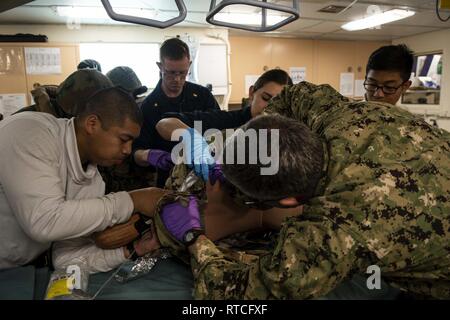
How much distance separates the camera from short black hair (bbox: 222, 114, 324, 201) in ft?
3.02

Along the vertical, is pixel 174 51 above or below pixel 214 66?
below

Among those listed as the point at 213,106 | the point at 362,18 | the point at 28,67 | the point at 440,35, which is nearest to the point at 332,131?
the point at 213,106

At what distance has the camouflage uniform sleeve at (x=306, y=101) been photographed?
1432 mm

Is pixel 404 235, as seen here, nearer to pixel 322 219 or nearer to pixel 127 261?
A: pixel 322 219

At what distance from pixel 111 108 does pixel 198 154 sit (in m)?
0.37

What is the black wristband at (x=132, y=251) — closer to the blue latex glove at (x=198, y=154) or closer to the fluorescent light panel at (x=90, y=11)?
the blue latex glove at (x=198, y=154)

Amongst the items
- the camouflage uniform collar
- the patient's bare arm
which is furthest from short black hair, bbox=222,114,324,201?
the patient's bare arm

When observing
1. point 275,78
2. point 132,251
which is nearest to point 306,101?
point 275,78

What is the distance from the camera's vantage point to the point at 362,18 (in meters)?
3.67

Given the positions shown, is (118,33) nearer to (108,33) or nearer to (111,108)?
(108,33)

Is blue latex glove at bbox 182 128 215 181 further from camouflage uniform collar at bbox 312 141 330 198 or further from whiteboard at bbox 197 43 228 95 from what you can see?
whiteboard at bbox 197 43 228 95

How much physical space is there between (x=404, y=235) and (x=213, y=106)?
1656mm

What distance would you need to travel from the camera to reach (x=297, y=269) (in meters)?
0.85

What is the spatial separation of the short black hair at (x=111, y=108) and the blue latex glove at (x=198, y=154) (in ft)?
0.88
